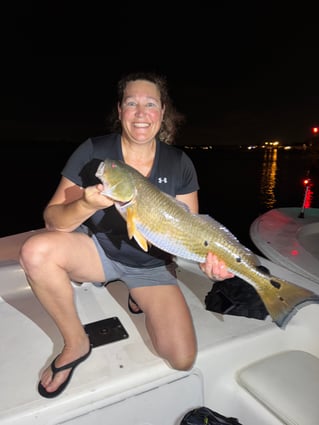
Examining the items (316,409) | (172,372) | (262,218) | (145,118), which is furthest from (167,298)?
(262,218)

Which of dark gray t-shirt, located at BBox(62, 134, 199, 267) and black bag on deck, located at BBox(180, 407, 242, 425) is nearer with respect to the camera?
black bag on deck, located at BBox(180, 407, 242, 425)

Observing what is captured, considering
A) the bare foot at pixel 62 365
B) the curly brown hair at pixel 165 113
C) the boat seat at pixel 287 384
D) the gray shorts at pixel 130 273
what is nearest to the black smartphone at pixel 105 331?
the bare foot at pixel 62 365

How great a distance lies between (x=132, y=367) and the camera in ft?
8.98

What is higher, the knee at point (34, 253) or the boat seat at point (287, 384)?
the knee at point (34, 253)

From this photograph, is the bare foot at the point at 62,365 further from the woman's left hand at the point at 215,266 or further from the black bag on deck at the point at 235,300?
the black bag on deck at the point at 235,300

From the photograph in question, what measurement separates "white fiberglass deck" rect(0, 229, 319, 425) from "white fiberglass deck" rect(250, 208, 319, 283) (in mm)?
1012

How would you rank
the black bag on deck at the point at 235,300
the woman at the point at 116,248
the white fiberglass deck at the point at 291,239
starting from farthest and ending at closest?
the white fiberglass deck at the point at 291,239
the black bag on deck at the point at 235,300
the woman at the point at 116,248

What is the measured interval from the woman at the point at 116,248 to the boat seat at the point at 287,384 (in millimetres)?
680

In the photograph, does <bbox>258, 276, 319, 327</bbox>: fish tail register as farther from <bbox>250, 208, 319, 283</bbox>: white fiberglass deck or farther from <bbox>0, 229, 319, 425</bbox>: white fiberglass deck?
<bbox>250, 208, 319, 283</bbox>: white fiberglass deck

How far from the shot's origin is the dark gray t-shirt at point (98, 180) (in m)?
3.24

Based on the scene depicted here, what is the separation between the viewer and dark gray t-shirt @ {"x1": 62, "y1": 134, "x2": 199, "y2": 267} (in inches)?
128

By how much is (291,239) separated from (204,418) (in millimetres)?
4505

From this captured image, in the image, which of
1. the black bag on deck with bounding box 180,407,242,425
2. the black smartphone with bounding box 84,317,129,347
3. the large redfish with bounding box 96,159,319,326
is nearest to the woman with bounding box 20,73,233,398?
the large redfish with bounding box 96,159,319,326

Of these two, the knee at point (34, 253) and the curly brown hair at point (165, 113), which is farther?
the curly brown hair at point (165, 113)
